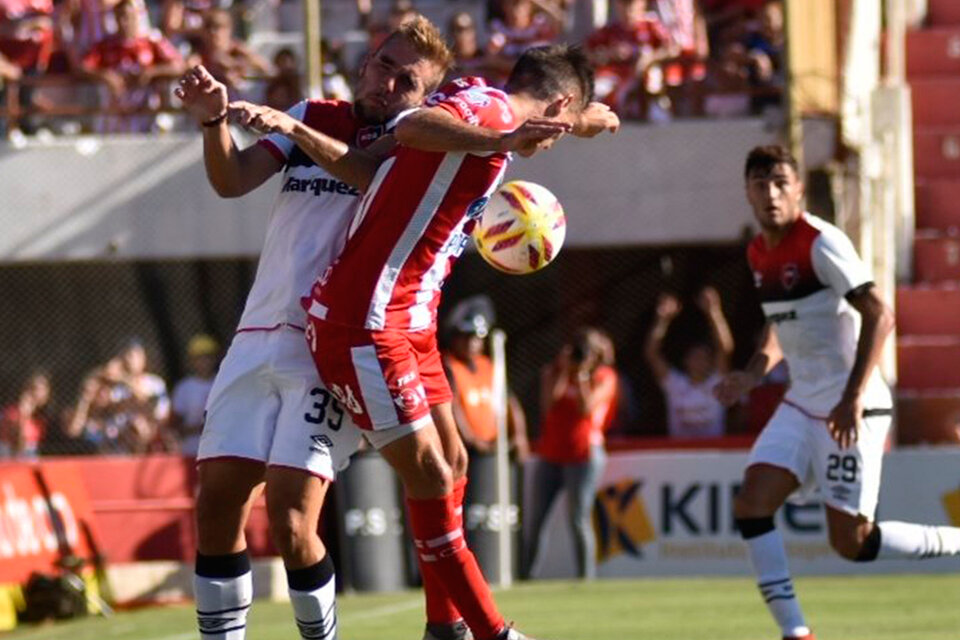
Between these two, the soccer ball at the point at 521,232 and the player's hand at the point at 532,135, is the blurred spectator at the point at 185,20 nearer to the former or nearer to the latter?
the soccer ball at the point at 521,232

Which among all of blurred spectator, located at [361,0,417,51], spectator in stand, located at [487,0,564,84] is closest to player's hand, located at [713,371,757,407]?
spectator in stand, located at [487,0,564,84]

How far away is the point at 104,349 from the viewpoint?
21016mm

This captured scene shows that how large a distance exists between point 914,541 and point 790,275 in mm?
1355

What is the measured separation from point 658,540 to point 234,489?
989 cm

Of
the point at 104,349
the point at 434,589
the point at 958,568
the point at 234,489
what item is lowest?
the point at 958,568

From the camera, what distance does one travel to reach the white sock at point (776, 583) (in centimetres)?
952

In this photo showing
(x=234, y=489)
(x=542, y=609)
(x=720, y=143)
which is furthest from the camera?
(x=720, y=143)

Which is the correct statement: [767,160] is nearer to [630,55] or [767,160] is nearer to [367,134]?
[367,134]

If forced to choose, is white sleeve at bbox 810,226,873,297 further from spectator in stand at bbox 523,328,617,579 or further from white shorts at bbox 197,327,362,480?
spectator in stand at bbox 523,328,617,579

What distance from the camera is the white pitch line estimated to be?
12.2m

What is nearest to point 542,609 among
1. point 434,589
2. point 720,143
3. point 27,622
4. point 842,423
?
point 27,622

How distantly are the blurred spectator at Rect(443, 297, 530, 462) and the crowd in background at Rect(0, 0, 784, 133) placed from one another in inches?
112

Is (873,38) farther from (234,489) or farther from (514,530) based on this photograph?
(234,489)

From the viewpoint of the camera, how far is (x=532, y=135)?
7.32 m
